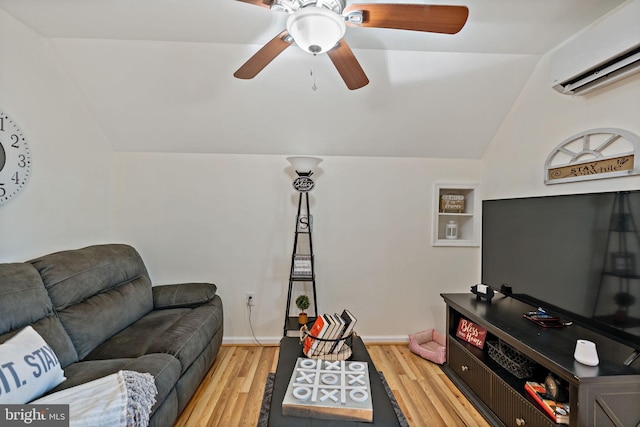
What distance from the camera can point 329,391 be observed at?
1486 mm

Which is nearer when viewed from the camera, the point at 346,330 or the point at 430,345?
the point at 346,330

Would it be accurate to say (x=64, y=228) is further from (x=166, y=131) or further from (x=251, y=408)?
(x=251, y=408)

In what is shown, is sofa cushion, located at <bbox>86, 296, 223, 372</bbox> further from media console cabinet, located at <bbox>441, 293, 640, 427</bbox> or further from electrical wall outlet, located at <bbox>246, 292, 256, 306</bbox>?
media console cabinet, located at <bbox>441, 293, 640, 427</bbox>

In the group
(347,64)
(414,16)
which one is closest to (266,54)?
(347,64)

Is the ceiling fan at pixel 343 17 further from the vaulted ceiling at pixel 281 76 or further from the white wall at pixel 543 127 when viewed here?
the white wall at pixel 543 127

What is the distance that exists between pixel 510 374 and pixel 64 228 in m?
3.41

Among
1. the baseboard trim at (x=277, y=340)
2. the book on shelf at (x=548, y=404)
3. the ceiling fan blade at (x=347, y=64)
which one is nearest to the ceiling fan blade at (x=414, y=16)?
the ceiling fan blade at (x=347, y=64)

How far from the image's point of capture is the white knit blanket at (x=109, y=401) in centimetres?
120

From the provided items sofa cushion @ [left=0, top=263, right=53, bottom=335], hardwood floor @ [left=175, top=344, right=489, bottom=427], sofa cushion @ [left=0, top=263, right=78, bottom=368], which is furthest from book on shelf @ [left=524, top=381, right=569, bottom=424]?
sofa cushion @ [left=0, top=263, right=53, bottom=335]

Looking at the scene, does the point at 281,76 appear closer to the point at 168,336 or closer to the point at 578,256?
the point at 168,336

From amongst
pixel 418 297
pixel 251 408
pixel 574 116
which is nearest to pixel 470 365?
pixel 418 297

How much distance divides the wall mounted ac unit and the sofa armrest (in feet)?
10.4

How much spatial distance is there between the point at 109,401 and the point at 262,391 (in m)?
1.26

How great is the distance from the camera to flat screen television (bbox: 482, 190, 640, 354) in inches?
59.5
